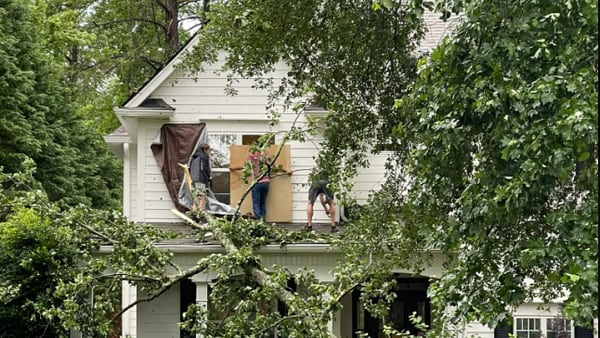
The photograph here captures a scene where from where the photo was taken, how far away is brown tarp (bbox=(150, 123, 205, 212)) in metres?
15.0

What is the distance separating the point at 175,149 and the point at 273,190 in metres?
1.64

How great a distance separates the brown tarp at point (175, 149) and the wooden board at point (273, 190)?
2.12ft

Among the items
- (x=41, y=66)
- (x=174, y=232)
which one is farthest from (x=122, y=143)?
(x=41, y=66)

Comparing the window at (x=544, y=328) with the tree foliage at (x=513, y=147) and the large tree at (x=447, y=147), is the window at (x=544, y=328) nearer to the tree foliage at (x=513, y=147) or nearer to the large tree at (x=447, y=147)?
the large tree at (x=447, y=147)

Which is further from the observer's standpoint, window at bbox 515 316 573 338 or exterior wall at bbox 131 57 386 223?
exterior wall at bbox 131 57 386 223

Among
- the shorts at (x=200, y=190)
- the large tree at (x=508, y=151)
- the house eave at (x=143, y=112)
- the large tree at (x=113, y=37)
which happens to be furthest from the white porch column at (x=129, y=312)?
the large tree at (x=113, y=37)

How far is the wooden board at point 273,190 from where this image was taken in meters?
14.8

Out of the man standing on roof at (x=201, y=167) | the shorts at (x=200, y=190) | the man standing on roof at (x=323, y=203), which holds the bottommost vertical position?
the man standing on roof at (x=323, y=203)

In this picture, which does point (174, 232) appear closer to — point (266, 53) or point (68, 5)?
point (266, 53)

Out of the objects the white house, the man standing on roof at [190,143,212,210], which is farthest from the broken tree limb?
the white house

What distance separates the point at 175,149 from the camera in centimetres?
1506

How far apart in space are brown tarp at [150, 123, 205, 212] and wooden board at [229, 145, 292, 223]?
2.12ft

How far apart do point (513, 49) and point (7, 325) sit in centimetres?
934

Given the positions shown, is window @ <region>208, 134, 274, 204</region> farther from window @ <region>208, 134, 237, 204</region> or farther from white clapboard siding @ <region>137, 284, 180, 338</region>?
white clapboard siding @ <region>137, 284, 180, 338</region>
